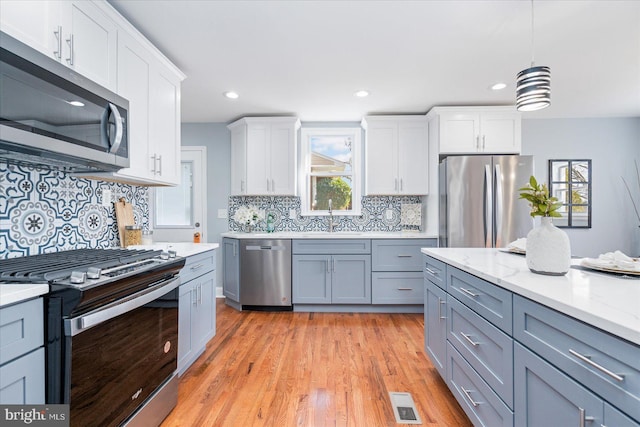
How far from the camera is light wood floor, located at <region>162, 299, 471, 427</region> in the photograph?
5.40 ft

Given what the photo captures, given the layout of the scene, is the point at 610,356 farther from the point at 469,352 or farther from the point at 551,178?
the point at 551,178

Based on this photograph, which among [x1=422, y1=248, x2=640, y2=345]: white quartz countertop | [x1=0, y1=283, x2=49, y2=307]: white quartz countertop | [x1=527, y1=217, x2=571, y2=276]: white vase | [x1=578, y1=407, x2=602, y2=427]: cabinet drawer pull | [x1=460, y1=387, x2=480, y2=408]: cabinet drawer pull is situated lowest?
[x1=460, y1=387, x2=480, y2=408]: cabinet drawer pull

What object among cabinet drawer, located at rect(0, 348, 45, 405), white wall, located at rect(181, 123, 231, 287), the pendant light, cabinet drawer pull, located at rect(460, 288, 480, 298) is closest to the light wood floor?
cabinet drawer pull, located at rect(460, 288, 480, 298)

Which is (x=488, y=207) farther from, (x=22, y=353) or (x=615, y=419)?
(x=22, y=353)

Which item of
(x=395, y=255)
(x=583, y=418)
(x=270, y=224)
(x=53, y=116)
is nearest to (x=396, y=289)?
(x=395, y=255)

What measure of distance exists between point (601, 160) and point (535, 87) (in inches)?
135

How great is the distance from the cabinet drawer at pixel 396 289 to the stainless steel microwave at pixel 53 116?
8.88 feet

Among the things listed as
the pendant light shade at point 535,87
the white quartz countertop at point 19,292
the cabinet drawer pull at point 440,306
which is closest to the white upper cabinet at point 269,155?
the cabinet drawer pull at point 440,306

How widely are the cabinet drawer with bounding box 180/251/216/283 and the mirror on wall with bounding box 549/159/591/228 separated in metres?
4.30

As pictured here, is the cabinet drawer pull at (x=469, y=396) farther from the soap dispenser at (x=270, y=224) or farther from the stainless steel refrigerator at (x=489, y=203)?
the soap dispenser at (x=270, y=224)

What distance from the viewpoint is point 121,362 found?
1.28m

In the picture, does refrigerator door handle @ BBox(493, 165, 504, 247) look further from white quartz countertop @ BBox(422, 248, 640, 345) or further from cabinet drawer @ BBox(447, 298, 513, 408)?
cabinet drawer @ BBox(447, 298, 513, 408)

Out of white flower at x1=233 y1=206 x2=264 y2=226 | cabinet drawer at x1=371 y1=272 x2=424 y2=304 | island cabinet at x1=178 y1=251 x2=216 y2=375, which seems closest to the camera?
island cabinet at x1=178 y1=251 x2=216 y2=375

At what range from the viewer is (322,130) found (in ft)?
13.2
